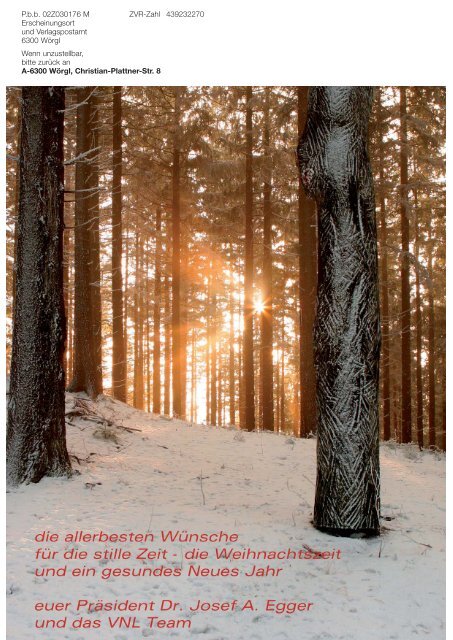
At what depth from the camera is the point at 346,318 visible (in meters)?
4.75

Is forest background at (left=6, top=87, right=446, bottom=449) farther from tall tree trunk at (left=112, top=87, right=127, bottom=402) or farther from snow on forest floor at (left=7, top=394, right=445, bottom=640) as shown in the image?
snow on forest floor at (left=7, top=394, right=445, bottom=640)

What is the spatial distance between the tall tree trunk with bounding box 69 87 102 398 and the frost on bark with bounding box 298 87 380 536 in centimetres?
679

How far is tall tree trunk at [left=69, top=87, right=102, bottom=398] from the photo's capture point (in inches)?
406

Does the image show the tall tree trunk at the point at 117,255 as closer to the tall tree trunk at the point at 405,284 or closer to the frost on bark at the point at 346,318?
the tall tree trunk at the point at 405,284

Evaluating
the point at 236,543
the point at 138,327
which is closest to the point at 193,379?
the point at 138,327

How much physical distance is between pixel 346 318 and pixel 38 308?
3861 mm

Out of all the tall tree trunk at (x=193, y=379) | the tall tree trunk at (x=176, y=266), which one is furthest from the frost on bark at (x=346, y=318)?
the tall tree trunk at (x=193, y=379)

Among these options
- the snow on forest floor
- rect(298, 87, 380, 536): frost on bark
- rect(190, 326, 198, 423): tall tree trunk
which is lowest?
rect(190, 326, 198, 423): tall tree trunk

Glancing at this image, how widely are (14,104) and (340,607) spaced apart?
507 inches

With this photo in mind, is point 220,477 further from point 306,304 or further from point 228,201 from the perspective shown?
point 228,201

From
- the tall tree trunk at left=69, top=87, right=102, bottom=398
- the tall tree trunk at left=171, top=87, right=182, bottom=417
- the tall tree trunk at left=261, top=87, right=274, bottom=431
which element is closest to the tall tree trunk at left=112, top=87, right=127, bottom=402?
the tall tree trunk at left=69, top=87, right=102, bottom=398

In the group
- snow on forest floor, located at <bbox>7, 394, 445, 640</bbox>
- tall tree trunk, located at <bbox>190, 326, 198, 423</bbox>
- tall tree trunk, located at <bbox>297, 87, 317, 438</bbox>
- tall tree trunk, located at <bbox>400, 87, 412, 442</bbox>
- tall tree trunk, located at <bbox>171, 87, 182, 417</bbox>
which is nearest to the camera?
snow on forest floor, located at <bbox>7, 394, 445, 640</bbox>
